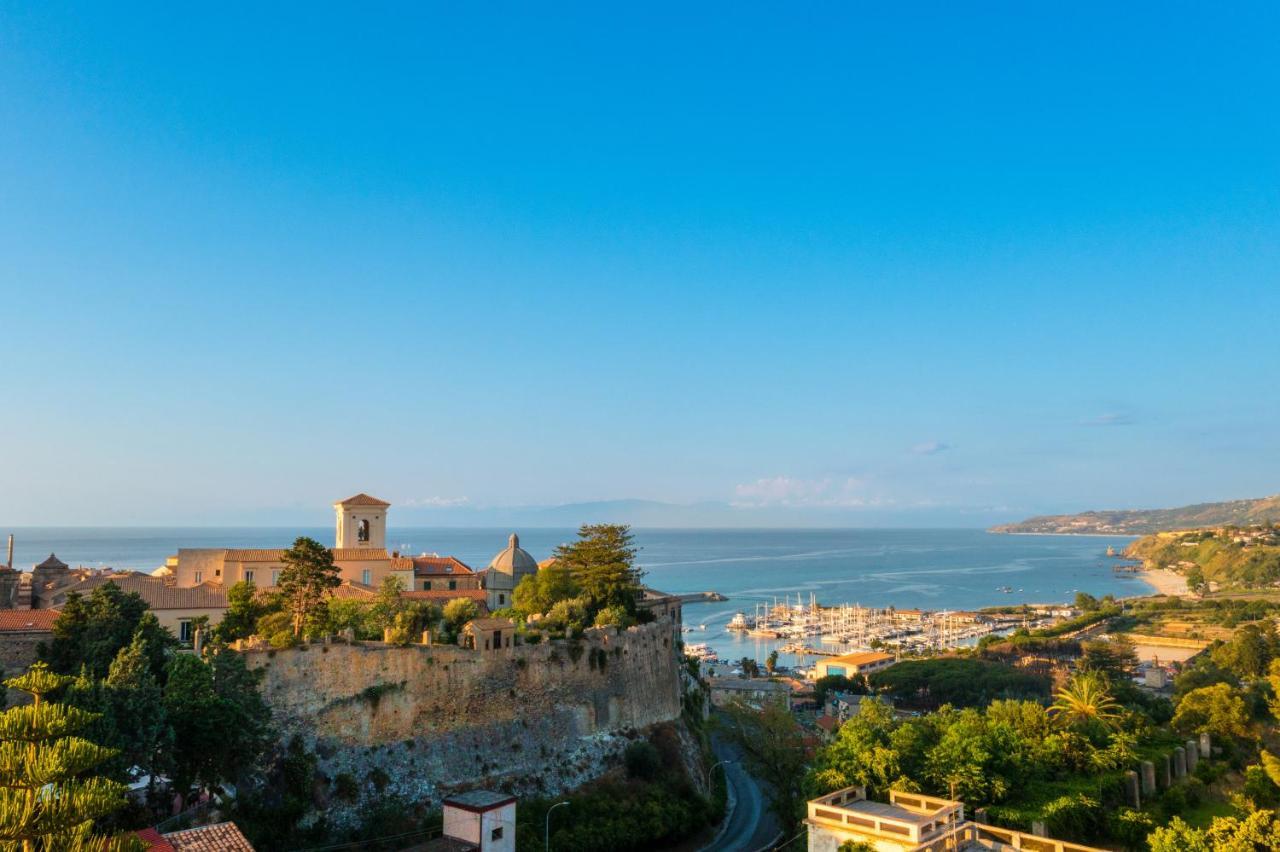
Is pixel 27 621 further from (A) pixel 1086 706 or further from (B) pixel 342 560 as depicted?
(A) pixel 1086 706

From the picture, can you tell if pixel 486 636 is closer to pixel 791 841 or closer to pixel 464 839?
pixel 464 839

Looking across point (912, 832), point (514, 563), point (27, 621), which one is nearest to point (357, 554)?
point (514, 563)

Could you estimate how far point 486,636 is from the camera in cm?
3531

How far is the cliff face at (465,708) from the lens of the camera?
98.5 feet

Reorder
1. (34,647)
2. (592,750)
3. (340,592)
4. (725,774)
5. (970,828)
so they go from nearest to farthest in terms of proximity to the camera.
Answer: (970,828) → (34,647) → (592,750) → (340,592) → (725,774)

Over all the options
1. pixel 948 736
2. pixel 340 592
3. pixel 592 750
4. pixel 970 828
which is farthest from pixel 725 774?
pixel 970 828

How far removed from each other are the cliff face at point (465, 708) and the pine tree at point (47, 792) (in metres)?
16.2

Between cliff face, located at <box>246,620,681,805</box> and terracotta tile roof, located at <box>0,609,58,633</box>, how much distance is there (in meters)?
7.71

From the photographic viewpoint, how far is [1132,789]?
34.4 metres

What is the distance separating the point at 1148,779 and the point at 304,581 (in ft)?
116

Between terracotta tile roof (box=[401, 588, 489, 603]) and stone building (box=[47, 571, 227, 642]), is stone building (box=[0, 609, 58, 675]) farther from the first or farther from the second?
terracotta tile roof (box=[401, 588, 489, 603])

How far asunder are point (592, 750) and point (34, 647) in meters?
21.1

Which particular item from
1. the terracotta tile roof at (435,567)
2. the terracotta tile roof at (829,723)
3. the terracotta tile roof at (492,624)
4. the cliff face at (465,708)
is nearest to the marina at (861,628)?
the terracotta tile roof at (829,723)

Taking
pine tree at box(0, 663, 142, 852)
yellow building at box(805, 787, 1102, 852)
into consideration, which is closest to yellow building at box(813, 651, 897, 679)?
yellow building at box(805, 787, 1102, 852)
